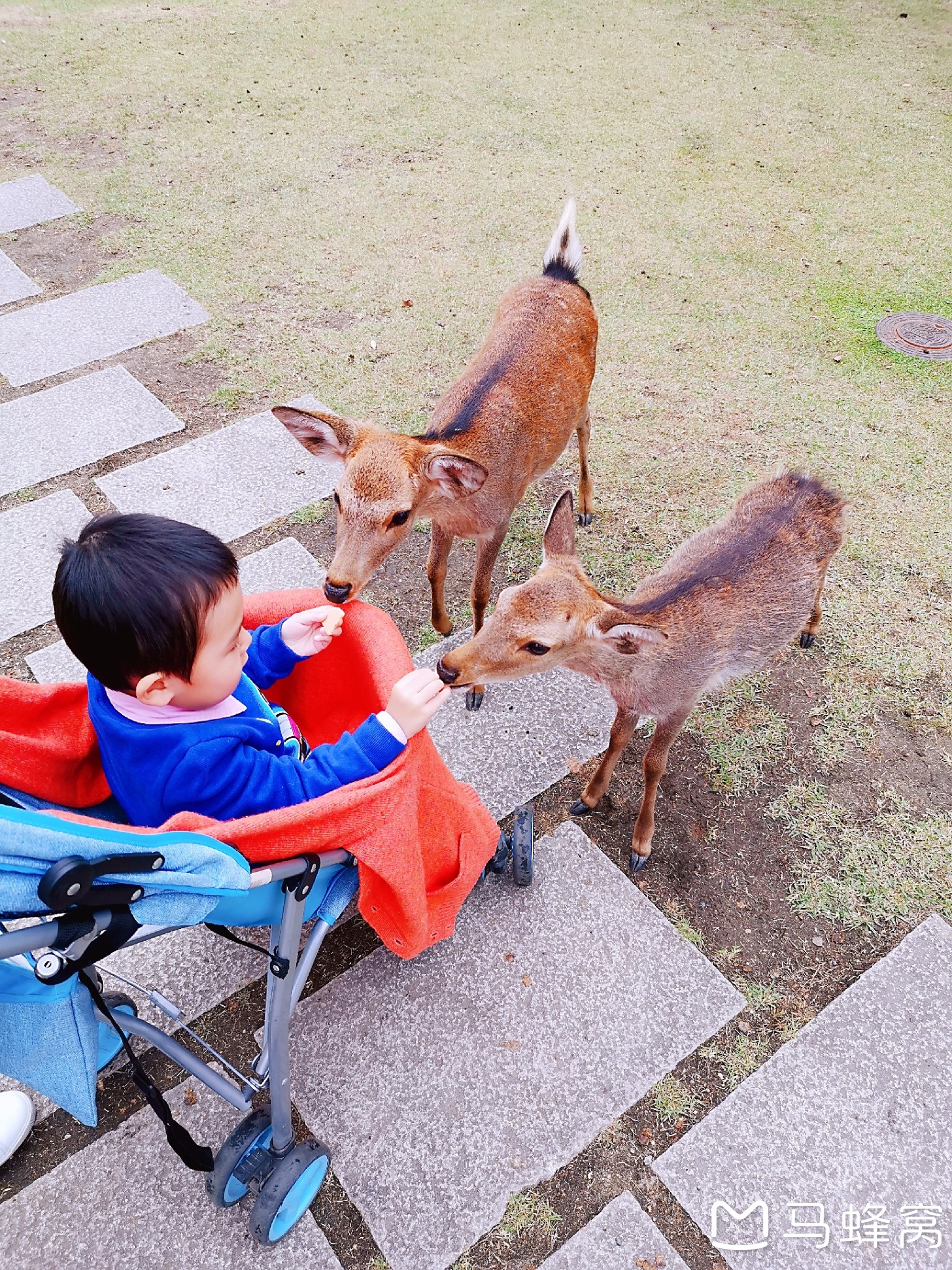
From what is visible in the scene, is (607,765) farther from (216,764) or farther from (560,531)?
(216,764)

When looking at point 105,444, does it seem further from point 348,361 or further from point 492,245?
point 492,245

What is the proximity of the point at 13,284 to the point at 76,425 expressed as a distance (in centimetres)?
189

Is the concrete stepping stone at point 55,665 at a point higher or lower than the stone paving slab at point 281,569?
lower

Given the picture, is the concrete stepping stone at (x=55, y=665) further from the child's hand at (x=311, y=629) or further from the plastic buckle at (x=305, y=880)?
the plastic buckle at (x=305, y=880)

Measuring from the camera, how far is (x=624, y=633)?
2.52 metres

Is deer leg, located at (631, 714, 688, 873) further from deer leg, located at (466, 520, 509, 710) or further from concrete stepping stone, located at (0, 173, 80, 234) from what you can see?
concrete stepping stone, located at (0, 173, 80, 234)

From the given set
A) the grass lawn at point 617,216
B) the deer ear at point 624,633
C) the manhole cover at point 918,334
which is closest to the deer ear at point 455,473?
the deer ear at point 624,633

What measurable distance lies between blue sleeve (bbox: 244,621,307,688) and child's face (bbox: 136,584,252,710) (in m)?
0.38

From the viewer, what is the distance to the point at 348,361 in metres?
5.34

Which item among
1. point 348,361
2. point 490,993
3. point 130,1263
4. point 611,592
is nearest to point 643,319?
point 348,361

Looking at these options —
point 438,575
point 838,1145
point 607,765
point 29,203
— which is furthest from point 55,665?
point 29,203

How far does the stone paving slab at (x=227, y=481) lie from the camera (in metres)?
4.35

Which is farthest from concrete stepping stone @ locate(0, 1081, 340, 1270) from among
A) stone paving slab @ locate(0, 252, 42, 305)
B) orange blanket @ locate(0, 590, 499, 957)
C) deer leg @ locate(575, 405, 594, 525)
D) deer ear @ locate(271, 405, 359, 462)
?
stone paving slab @ locate(0, 252, 42, 305)

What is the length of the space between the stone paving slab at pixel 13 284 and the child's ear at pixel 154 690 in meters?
5.15
